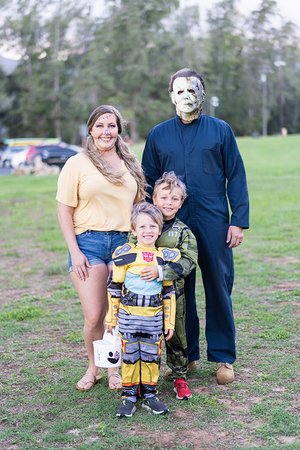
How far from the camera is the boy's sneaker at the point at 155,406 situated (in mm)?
3902

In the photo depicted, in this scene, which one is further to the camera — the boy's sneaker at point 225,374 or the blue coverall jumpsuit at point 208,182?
the boy's sneaker at point 225,374

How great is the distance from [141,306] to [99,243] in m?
0.55

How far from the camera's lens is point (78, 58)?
59.9m

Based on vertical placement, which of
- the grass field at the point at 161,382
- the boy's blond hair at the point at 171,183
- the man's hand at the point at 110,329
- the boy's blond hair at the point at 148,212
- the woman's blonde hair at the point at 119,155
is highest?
the woman's blonde hair at the point at 119,155

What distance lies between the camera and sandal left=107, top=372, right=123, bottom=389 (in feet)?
14.3

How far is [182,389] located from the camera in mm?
4180

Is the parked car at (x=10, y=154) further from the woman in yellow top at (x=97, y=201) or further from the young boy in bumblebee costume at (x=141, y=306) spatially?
the young boy in bumblebee costume at (x=141, y=306)

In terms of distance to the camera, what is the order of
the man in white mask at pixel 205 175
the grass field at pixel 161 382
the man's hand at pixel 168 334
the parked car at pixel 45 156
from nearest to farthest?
the grass field at pixel 161 382 < the man's hand at pixel 168 334 < the man in white mask at pixel 205 175 < the parked car at pixel 45 156

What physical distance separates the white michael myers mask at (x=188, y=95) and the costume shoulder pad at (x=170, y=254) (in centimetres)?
89

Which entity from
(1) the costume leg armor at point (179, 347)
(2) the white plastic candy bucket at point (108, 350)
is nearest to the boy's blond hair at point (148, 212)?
(1) the costume leg armor at point (179, 347)

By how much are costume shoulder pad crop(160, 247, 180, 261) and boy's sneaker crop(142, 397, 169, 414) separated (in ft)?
2.64

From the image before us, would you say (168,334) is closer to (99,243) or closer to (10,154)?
(99,243)

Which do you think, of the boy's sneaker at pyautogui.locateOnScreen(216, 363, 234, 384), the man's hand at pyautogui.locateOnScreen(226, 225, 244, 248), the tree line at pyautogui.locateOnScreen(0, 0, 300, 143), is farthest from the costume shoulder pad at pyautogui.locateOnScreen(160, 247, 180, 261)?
the tree line at pyautogui.locateOnScreen(0, 0, 300, 143)

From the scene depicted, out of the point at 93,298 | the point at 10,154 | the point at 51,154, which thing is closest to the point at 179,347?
the point at 93,298
